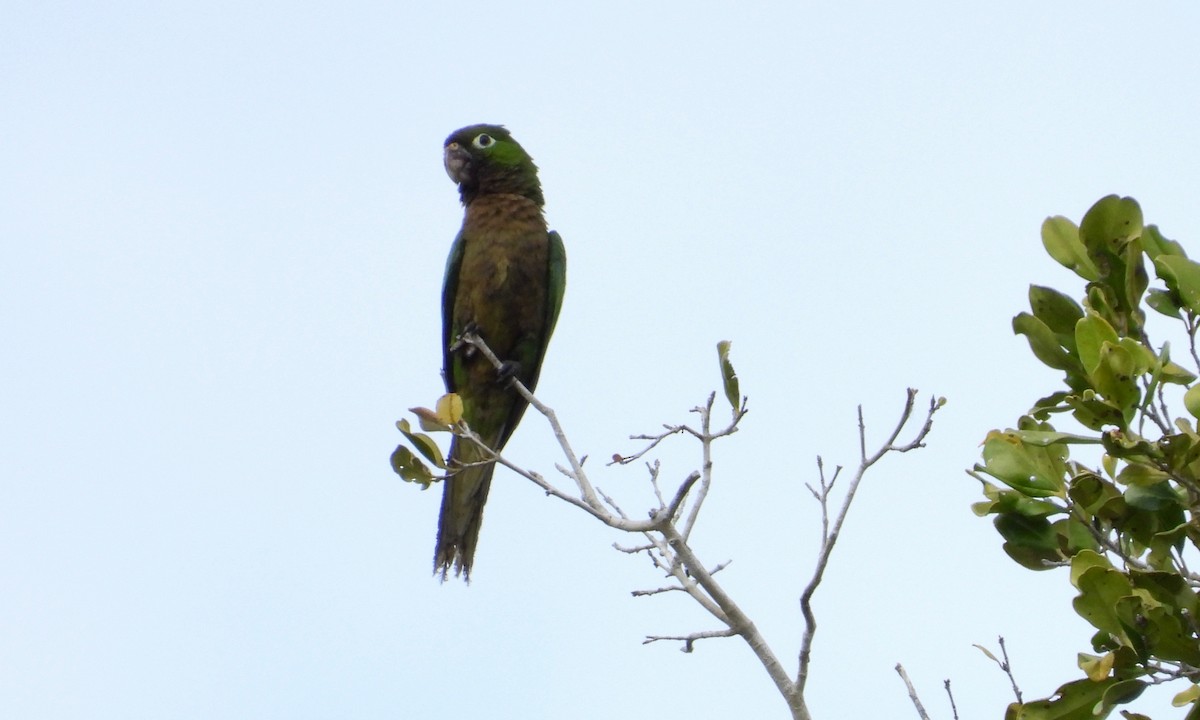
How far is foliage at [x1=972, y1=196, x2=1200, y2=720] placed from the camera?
2266mm

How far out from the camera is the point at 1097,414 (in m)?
2.36

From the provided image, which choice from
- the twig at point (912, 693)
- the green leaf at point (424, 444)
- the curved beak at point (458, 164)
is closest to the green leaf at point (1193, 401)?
the twig at point (912, 693)

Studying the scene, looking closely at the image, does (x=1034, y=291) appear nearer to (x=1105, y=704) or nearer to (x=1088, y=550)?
(x=1088, y=550)

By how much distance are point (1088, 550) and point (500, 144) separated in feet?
16.0

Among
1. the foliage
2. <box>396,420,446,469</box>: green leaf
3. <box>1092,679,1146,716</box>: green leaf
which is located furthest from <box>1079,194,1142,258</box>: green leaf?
<box>396,420,446,469</box>: green leaf

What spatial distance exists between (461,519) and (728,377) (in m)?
2.86

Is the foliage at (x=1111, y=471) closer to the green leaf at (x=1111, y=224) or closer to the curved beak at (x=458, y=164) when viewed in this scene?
the green leaf at (x=1111, y=224)

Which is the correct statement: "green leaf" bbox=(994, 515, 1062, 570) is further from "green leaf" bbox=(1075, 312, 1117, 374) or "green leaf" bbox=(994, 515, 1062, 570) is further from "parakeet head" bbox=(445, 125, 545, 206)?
"parakeet head" bbox=(445, 125, 545, 206)

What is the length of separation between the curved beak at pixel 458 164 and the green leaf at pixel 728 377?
Result: 3585 mm

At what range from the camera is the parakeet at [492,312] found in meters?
5.93

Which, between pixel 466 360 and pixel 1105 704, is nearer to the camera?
pixel 1105 704

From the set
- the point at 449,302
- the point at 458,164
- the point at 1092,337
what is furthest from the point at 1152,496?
the point at 458,164

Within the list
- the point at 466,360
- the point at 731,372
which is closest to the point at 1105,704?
the point at 731,372

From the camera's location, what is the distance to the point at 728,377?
3.33 meters
